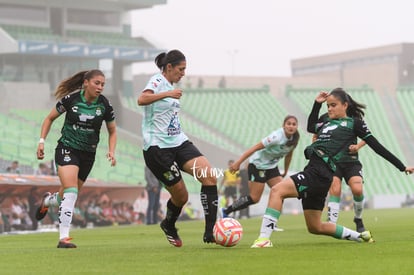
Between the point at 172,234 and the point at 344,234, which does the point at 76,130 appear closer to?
the point at 172,234

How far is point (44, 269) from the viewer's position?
966 cm

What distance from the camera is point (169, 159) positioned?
12.3m

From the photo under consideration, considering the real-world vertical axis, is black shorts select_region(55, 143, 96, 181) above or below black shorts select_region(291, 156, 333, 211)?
above

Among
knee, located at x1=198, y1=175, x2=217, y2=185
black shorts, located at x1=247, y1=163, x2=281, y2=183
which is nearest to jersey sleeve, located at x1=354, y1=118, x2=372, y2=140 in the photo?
knee, located at x1=198, y1=175, x2=217, y2=185

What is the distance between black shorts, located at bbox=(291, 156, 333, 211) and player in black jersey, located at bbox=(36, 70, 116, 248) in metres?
2.73

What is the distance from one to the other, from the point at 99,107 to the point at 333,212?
4.35 m

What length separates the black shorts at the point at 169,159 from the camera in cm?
1226

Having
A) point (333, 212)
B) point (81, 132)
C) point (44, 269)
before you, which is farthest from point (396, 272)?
point (333, 212)

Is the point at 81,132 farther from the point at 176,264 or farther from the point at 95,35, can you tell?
the point at 95,35

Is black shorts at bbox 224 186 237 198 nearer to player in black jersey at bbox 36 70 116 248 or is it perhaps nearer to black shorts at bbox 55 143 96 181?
player in black jersey at bbox 36 70 116 248

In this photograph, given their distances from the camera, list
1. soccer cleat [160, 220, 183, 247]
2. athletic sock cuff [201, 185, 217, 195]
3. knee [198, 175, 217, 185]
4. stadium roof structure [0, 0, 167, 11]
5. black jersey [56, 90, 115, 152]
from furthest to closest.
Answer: stadium roof structure [0, 0, 167, 11] < black jersey [56, 90, 115, 152] < soccer cleat [160, 220, 183, 247] < athletic sock cuff [201, 185, 217, 195] < knee [198, 175, 217, 185]

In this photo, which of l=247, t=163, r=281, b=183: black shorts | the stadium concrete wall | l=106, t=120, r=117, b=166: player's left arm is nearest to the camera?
l=106, t=120, r=117, b=166: player's left arm

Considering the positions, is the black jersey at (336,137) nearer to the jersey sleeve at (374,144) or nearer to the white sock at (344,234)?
the jersey sleeve at (374,144)

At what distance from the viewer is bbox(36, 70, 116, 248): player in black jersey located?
43.0 feet
